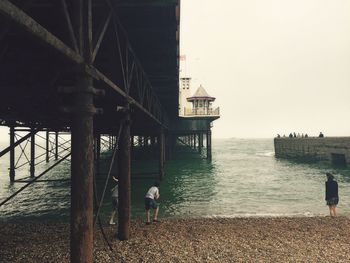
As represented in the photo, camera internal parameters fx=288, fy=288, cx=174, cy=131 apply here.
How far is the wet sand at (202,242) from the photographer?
7234 mm

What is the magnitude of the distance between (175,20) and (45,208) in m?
11.4

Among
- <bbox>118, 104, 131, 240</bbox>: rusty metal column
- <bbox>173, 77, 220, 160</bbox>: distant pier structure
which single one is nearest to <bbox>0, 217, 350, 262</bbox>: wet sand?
<bbox>118, 104, 131, 240</bbox>: rusty metal column

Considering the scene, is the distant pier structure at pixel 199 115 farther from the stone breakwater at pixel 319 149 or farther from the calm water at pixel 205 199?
the stone breakwater at pixel 319 149

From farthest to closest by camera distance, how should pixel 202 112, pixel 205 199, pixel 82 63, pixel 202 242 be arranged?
pixel 202 112, pixel 205 199, pixel 202 242, pixel 82 63

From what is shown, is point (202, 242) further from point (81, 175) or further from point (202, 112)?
point (202, 112)

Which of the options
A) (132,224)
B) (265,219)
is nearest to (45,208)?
(132,224)

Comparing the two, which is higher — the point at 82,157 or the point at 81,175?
the point at 82,157

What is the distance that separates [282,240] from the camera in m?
8.53

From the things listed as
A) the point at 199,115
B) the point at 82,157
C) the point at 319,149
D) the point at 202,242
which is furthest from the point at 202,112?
the point at 82,157

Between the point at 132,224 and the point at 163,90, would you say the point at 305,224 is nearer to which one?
the point at 132,224

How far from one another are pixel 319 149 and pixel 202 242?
37.7 m

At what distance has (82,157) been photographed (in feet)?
14.8

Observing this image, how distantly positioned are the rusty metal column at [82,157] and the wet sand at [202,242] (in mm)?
2776

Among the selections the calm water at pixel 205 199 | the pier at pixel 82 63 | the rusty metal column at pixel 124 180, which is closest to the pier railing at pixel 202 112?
the calm water at pixel 205 199
